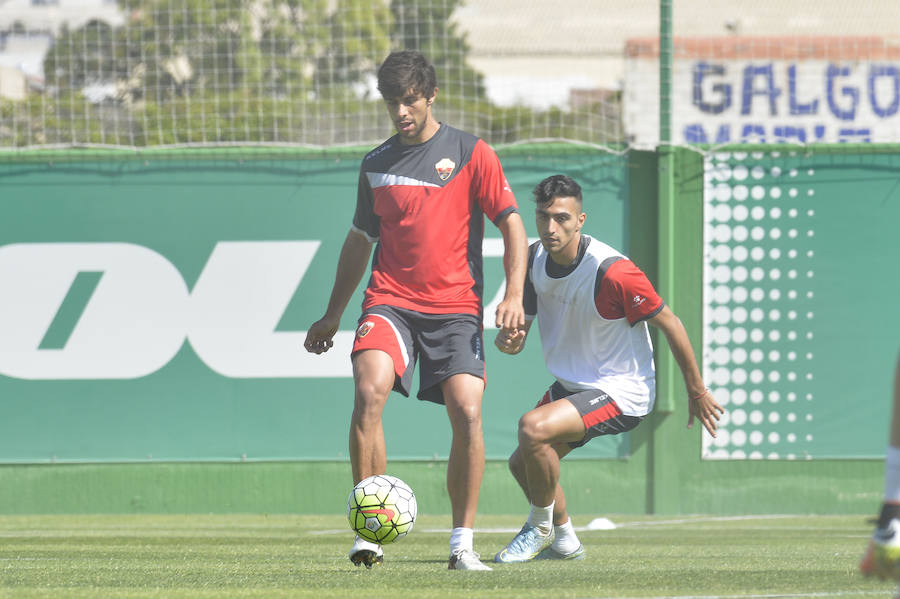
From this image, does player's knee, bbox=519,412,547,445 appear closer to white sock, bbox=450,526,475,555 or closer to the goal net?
white sock, bbox=450,526,475,555

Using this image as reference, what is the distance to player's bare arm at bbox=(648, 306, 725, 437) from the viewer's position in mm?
6266

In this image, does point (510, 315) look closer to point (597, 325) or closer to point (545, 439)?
point (545, 439)

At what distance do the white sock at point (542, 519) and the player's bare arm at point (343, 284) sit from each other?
1236mm

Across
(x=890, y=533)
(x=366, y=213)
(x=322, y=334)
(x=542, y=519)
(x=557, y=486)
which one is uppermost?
(x=366, y=213)

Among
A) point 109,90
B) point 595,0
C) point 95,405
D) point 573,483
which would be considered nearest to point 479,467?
point 573,483

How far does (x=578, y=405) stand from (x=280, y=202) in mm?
4306

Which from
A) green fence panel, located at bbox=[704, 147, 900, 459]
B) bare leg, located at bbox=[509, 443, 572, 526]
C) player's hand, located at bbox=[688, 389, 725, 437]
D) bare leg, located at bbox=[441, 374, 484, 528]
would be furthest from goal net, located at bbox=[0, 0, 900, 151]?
bare leg, located at bbox=[441, 374, 484, 528]

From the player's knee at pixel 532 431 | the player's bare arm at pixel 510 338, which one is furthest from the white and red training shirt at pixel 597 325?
the player's bare arm at pixel 510 338

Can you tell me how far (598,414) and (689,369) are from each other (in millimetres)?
476

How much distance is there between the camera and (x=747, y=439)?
10.0m

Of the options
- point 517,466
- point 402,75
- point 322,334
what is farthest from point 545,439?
point 402,75

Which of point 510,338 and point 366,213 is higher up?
point 366,213

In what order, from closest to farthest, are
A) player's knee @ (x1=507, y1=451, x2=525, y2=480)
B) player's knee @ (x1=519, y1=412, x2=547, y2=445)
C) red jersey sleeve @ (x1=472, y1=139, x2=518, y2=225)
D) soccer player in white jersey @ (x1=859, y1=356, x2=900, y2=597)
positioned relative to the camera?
soccer player in white jersey @ (x1=859, y1=356, x2=900, y2=597) → red jersey sleeve @ (x1=472, y1=139, x2=518, y2=225) → player's knee @ (x1=519, y1=412, x2=547, y2=445) → player's knee @ (x1=507, y1=451, x2=525, y2=480)

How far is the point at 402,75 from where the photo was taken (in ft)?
19.2
